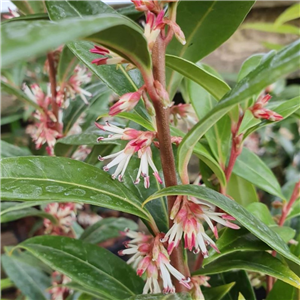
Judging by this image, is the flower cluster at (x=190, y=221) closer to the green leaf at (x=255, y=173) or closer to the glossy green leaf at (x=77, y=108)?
the green leaf at (x=255, y=173)

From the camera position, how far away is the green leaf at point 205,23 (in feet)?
1.46

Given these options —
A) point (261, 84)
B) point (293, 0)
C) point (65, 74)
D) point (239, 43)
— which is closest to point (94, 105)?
point (65, 74)

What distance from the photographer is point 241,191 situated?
0.67 m

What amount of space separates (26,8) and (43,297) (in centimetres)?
67

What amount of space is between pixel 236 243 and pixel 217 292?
0.12m

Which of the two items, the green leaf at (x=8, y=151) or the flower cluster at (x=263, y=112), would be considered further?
the green leaf at (x=8, y=151)

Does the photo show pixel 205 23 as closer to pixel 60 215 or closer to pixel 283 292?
pixel 283 292

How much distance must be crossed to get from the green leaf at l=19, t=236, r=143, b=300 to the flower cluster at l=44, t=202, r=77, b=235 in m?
0.24

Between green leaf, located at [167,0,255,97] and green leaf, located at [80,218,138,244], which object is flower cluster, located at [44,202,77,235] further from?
green leaf, located at [167,0,255,97]

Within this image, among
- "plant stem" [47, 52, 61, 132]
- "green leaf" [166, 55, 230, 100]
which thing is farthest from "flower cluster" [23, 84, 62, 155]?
"green leaf" [166, 55, 230, 100]

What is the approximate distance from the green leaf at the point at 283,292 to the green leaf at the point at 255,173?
18 centimetres

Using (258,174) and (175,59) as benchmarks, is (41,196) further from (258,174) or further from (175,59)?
(258,174)

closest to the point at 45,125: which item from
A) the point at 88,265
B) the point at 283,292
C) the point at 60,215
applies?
the point at 60,215

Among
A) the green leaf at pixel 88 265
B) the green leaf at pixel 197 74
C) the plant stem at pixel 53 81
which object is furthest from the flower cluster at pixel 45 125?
the green leaf at pixel 197 74
